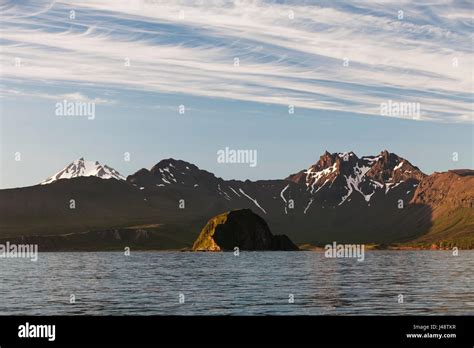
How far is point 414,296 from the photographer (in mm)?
83750

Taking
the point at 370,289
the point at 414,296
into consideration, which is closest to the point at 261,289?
the point at 370,289
